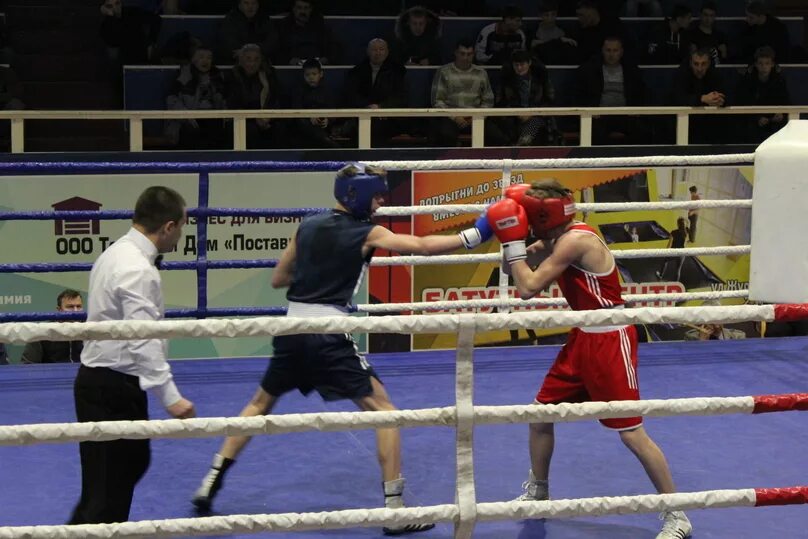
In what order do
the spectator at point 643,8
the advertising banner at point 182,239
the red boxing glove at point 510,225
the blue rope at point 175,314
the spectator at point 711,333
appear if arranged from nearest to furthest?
1. the red boxing glove at point 510,225
2. the blue rope at point 175,314
3. the advertising banner at point 182,239
4. the spectator at point 711,333
5. the spectator at point 643,8

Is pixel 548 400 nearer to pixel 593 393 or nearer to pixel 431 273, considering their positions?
pixel 593 393

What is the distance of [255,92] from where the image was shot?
837 centimetres

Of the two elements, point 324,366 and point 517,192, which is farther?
point 324,366

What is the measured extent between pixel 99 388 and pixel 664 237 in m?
5.13

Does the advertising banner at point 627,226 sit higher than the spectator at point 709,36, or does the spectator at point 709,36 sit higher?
the spectator at point 709,36

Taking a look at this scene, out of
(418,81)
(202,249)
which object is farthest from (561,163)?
(418,81)

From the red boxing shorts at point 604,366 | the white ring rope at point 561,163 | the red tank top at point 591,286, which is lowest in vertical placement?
the red boxing shorts at point 604,366

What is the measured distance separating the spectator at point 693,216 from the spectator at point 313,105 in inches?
97.9

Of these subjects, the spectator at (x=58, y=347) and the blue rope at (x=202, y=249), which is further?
the spectator at (x=58, y=347)

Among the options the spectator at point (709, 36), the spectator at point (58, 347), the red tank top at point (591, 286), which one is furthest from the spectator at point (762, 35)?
the red tank top at point (591, 286)

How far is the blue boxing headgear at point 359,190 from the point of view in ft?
13.3

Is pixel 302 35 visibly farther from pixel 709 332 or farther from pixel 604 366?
pixel 604 366

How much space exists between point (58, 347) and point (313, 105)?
2649mm

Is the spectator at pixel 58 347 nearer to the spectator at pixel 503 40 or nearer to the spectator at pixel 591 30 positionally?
the spectator at pixel 503 40
